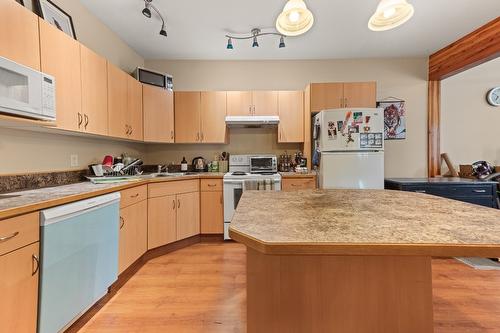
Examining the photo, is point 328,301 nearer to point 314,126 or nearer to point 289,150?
point 314,126

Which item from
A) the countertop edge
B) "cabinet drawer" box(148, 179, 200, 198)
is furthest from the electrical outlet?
the countertop edge

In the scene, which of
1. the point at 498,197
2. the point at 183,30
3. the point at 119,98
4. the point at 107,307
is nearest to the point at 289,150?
the point at 183,30

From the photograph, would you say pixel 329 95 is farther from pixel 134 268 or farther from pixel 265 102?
pixel 134 268

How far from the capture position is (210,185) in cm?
334

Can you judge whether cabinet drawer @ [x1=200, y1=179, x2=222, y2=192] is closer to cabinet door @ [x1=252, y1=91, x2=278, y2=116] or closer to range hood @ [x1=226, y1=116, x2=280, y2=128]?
range hood @ [x1=226, y1=116, x2=280, y2=128]

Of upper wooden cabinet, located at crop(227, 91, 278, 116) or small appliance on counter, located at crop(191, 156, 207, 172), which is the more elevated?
upper wooden cabinet, located at crop(227, 91, 278, 116)

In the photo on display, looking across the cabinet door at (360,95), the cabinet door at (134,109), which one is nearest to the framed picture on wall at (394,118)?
the cabinet door at (360,95)

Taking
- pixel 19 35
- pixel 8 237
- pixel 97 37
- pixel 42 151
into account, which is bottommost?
pixel 8 237

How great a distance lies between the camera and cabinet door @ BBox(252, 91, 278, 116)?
3.62 metres

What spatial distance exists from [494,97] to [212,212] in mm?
4455

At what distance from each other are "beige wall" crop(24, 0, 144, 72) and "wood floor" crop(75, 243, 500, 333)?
2.37 m

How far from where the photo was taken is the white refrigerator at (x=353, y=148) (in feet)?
10.0

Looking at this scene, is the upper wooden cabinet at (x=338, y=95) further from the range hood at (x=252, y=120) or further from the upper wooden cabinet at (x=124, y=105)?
the upper wooden cabinet at (x=124, y=105)

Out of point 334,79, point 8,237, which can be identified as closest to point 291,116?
point 334,79
